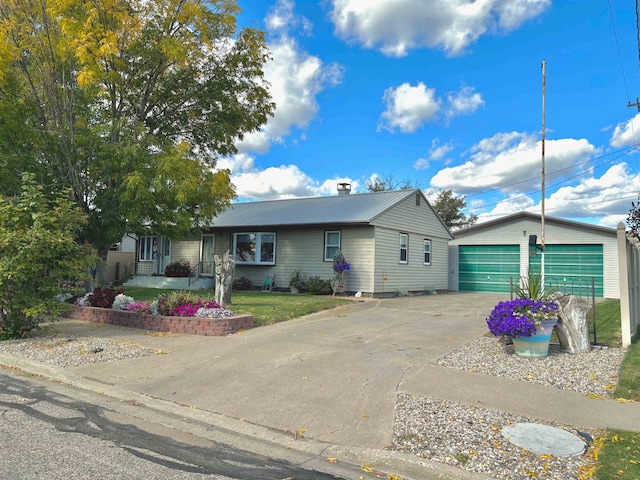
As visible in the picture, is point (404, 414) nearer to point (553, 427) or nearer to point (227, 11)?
point (553, 427)

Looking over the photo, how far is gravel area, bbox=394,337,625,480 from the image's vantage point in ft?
12.8

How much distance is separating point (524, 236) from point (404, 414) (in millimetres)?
19765

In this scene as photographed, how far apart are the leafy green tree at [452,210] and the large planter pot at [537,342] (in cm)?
3423

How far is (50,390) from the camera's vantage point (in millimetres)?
6176

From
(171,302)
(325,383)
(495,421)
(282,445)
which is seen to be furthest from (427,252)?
(282,445)

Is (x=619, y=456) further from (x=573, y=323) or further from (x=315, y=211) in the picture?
(x=315, y=211)

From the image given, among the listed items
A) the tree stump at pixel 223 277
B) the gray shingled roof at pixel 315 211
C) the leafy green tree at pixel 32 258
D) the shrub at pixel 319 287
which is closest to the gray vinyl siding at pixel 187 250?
the gray shingled roof at pixel 315 211

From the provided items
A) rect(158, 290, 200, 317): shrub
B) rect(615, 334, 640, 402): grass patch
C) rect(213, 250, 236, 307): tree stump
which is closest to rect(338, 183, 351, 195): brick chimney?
rect(213, 250, 236, 307): tree stump

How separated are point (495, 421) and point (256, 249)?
16.6 m

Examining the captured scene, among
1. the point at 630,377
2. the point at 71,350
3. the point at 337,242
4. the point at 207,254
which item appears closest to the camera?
the point at 630,377

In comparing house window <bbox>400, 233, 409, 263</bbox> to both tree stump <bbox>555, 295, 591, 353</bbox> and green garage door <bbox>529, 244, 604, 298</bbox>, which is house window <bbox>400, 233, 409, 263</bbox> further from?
tree stump <bbox>555, 295, 591, 353</bbox>

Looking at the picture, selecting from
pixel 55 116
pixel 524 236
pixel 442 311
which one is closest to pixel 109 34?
pixel 55 116

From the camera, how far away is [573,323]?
7.82 m

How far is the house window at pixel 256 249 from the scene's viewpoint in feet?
67.3
